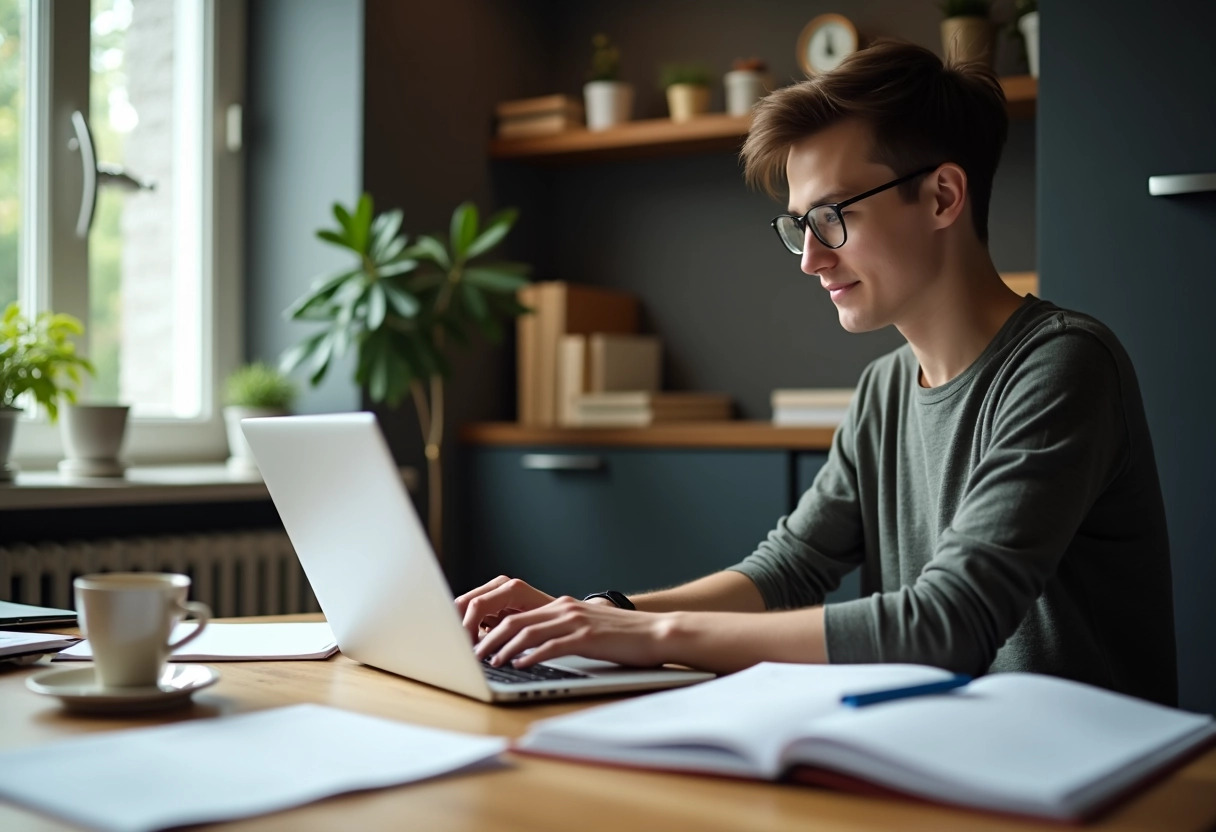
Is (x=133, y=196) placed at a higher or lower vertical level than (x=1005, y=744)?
higher

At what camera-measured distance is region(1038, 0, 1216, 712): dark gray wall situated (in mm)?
2086

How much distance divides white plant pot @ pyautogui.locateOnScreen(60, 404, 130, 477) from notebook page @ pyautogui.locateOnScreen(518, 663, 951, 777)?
1925mm

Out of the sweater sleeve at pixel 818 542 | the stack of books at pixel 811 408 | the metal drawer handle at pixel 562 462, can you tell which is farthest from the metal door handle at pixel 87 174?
the sweater sleeve at pixel 818 542


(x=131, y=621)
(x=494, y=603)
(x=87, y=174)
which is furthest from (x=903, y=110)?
(x=87, y=174)

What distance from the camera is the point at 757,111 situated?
152cm

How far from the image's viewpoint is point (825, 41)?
303cm

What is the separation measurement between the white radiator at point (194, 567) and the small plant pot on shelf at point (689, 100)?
4.73 feet

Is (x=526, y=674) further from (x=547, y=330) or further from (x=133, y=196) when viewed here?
(x=133, y=196)

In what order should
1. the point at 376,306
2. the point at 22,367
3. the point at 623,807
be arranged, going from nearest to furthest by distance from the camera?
the point at 623,807
the point at 22,367
the point at 376,306

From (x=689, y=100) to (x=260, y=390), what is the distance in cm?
128

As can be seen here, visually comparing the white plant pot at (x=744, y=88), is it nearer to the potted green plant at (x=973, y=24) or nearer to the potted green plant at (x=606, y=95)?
the potted green plant at (x=606, y=95)

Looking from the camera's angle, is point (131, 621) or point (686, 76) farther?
point (686, 76)

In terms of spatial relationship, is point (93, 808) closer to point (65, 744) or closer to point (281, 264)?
point (65, 744)

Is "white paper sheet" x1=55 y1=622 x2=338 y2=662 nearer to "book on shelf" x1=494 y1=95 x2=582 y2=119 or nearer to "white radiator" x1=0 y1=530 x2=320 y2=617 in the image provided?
"white radiator" x1=0 y1=530 x2=320 y2=617
